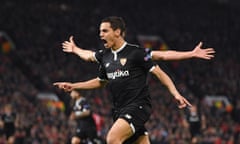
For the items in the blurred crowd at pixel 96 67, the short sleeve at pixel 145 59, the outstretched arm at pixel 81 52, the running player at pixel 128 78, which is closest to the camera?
the running player at pixel 128 78

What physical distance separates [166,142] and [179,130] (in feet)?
7.24

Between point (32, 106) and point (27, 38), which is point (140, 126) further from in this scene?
point (27, 38)

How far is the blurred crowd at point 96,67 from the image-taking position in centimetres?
2341

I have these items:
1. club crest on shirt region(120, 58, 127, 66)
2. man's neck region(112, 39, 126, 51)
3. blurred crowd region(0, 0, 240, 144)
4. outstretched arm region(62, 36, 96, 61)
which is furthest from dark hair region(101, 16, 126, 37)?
blurred crowd region(0, 0, 240, 144)

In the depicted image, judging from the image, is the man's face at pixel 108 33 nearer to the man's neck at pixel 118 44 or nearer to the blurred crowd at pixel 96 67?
the man's neck at pixel 118 44

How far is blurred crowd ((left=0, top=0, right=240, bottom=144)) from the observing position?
2341cm

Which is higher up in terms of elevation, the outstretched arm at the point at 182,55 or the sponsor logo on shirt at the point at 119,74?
the outstretched arm at the point at 182,55

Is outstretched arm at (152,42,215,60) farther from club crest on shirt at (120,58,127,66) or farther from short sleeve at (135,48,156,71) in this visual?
club crest on shirt at (120,58,127,66)

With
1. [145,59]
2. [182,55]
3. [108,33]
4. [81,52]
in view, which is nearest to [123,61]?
[145,59]

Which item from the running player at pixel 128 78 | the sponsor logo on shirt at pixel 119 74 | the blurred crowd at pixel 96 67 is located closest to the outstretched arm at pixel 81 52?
the running player at pixel 128 78

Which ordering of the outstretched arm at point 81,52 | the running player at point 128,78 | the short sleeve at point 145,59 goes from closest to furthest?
the running player at point 128,78
the short sleeve at point 145,59
the outstretched arm at point 81,52

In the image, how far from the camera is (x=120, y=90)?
25.7 ft

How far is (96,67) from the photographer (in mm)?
30609

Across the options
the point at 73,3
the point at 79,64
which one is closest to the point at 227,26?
the point at 73,3
